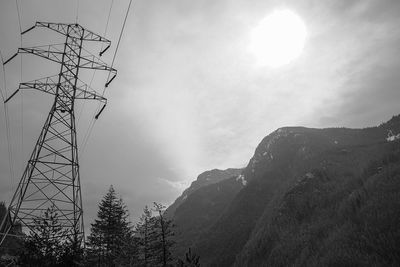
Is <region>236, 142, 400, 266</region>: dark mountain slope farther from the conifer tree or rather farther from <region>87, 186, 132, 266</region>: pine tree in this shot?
the conifer tree

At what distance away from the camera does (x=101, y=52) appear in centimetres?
2081

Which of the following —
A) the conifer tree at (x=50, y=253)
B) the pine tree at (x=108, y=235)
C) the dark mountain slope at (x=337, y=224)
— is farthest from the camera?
the dark mountain slope at (x=337, y=224)

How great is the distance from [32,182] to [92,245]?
102ft

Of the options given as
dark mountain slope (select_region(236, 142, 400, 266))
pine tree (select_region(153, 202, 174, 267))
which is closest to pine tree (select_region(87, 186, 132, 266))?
pine tree (select_region(153, 202, 174, 267))

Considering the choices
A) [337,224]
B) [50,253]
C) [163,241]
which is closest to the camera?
[50,253]

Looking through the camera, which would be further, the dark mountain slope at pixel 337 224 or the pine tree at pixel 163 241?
the dark mountain slope at pixel 337 224

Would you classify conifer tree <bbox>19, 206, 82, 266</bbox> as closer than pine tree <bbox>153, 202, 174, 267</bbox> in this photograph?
Yes

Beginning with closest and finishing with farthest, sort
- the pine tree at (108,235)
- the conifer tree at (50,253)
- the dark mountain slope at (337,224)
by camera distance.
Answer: the conifer tree at (50,253)
the pine tree at (108,235)
the dark mountain slope at (337,224)

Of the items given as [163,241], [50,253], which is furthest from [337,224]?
[50,253]

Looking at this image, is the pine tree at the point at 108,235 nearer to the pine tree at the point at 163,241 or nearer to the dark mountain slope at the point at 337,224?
the pine tree at the point at 163,241

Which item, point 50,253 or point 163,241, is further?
point 163,241

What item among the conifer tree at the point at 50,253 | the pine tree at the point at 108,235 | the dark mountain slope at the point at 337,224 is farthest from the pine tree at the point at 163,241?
the dark mountain slope at the point at 337,224

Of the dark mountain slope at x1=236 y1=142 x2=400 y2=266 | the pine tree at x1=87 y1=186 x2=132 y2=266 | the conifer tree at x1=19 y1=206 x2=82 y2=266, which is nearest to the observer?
the conifer tree at x1=19 y1=206 x2=82 y2=266

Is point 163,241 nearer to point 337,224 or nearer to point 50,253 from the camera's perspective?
point 50,253
